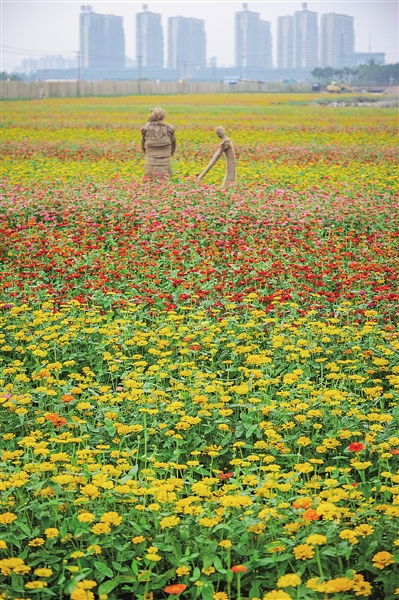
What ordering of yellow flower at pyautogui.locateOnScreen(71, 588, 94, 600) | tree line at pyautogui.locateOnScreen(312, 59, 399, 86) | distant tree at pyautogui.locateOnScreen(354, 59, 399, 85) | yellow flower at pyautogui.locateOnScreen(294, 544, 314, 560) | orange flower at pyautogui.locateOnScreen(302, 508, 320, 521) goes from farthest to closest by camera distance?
tree line at pyautogui.locateOnScreen(312, 59, 399, 86), distant tree at pyautogui.locateOnScreen(354, 59, 399, 85), orange flower at pyautogui.locateOnScreen(302, 508, 320, 521), yellow flower at pyautogui.locateOnScreen(294, 544, 314, 560), yellow flower at pyautogui.locateOnScreen(71, 588, 94, 600)

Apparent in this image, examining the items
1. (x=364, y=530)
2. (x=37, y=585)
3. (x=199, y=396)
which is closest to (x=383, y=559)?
(x=364, y=530)

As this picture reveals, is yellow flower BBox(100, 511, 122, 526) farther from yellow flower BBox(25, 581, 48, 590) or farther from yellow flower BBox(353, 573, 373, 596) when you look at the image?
yellow flower BBox(353, 573, 373, 596)

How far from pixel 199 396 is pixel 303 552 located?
158 cm

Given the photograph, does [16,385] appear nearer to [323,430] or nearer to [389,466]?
[323,430]

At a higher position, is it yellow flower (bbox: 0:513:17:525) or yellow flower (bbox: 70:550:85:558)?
yellow flower (bbox: 0:513:17:525)

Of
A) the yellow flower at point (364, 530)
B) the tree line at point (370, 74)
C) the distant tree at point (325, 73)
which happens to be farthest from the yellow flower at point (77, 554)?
the distant tree at point (325, 73)

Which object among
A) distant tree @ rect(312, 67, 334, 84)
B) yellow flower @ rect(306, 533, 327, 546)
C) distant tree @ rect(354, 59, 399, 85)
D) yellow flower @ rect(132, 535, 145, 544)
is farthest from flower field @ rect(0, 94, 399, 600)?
distant tree @ rect(312, 67, 334, 84)

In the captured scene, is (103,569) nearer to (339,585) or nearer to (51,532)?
(51,532)

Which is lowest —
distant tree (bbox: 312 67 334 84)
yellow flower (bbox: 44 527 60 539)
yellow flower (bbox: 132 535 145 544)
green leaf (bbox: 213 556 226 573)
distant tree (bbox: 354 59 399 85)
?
green leaf (bbox: 213 556 226 573)

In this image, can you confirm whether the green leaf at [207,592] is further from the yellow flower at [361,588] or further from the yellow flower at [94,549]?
the yellow flower at [361,588]

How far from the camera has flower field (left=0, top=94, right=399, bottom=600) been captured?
320 centimetres

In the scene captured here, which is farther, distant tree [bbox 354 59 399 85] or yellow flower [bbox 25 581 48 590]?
distant tree [bbox 354 59 399 85]

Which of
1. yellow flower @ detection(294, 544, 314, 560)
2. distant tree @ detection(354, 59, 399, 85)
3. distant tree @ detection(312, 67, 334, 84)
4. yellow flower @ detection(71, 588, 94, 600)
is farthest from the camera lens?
distant tree @ detection(312, 67, 334, 84)

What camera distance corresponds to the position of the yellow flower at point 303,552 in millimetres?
2989
